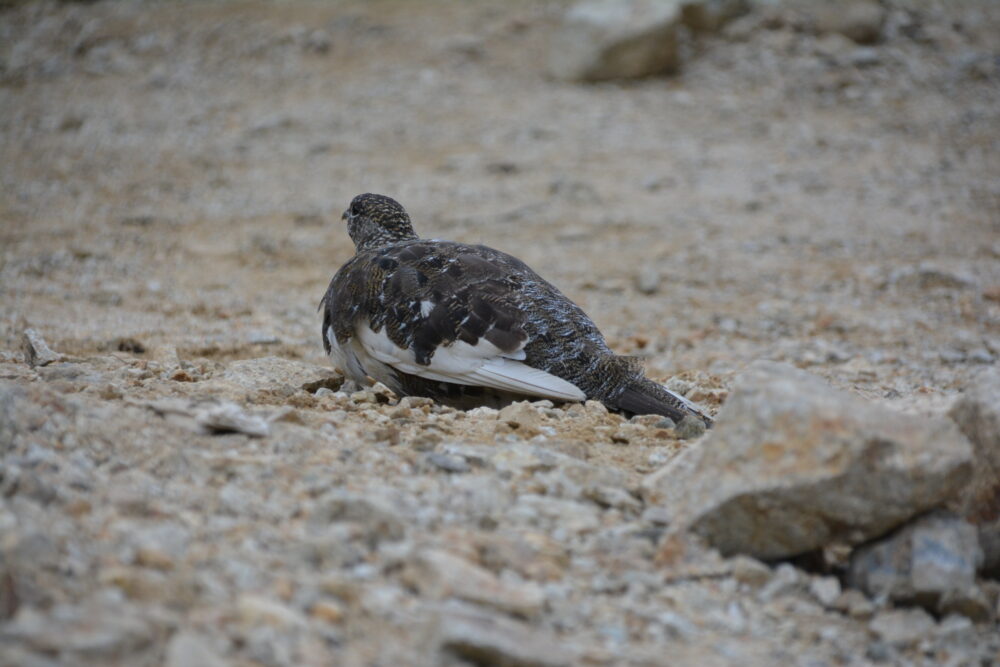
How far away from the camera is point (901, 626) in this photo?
298cm

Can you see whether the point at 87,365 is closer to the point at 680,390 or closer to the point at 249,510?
the point at 249,510

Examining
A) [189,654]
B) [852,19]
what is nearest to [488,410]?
[189,654]

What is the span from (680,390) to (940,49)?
1018 centimetres

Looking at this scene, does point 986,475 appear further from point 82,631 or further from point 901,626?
point 82,631

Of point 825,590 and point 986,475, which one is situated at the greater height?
point 986,475

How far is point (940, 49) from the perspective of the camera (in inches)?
530

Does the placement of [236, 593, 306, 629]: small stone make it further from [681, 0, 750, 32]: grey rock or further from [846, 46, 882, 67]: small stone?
[846, 46, 882, 67]: small stone

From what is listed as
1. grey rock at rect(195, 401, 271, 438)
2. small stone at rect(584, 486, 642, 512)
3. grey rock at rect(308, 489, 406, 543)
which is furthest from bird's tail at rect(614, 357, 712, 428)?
grey rock at rect(308, 489, 406, 543)

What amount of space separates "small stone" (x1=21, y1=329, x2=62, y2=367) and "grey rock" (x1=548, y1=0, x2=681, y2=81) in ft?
30.3

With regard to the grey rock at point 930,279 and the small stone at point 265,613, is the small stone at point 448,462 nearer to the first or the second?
the small stone at point 265,613

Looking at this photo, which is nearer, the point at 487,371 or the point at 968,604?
the point at 968,604

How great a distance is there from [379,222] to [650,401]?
2.39 meters

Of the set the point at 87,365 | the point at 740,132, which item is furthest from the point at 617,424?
the point at 740,132

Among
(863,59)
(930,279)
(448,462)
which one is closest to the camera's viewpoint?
(448,462)
